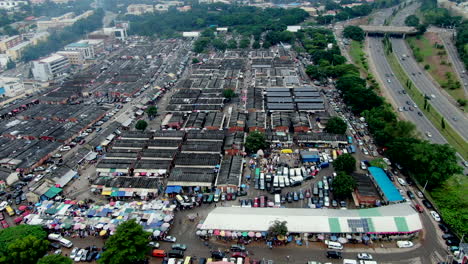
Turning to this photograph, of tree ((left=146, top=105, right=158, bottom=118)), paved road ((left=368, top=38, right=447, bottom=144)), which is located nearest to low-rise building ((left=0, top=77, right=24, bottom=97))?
tree ((left=146, top=105, right=158, bottom=118))

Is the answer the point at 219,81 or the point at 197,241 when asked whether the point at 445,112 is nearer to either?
the point at 219,81

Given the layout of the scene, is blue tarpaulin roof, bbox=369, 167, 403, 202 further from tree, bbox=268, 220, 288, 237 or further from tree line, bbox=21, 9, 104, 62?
tree line, bbox=21, 9, 104, 62

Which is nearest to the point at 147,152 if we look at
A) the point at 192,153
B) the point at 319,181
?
the point at 192,153

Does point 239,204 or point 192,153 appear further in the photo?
point 192,153

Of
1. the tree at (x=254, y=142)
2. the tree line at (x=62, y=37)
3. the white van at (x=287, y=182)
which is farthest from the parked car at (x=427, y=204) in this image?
the tree line at (x=62, y=37)

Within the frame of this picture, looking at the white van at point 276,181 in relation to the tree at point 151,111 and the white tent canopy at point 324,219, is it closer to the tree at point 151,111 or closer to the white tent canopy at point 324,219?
the white tent canopy at point 324,219

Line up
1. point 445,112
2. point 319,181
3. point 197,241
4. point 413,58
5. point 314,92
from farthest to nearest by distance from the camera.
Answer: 1. point 413,58
2. point 314,92
3. point 445,112
4. point 319,181
5. point 197,241

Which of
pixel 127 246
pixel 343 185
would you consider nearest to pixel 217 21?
pixel 343 185
